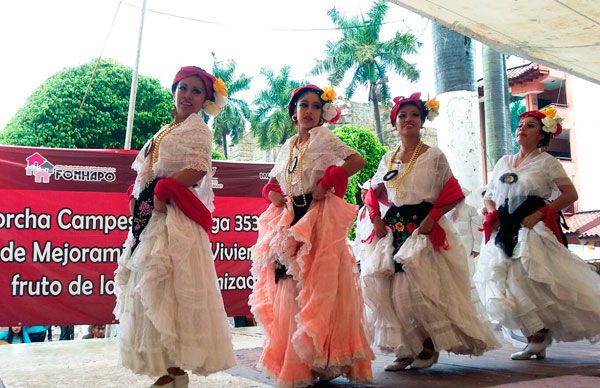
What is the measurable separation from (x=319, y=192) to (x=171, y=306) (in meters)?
1.08

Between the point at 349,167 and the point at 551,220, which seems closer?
the point at 349,167

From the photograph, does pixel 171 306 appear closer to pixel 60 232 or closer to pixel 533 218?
pixel 533 218

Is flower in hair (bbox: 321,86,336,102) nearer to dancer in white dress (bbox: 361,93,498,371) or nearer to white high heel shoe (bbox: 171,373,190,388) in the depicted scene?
dancer in white dress (bbox: 361,93,498,371)

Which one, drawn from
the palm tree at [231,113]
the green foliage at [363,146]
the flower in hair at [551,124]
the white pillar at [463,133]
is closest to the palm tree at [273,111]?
the palm tree at [231,113]

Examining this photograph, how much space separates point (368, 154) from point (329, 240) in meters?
19.7

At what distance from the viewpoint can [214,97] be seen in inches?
145

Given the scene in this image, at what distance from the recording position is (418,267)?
13.2 feet

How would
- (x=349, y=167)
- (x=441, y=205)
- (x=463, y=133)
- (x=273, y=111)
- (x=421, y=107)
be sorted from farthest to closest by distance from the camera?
(x=273, y=111) < (x=463, y=133) < (x=421, y=107) < (x=441, y=205) < (x=349, y=167)

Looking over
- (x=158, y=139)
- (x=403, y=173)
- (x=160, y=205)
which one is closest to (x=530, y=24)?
(x=403, y=173)

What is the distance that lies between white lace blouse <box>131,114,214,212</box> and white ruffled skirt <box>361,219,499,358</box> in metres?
1.45

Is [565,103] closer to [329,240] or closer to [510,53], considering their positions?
[510,53]

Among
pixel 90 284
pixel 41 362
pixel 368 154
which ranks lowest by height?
pixel 41 362

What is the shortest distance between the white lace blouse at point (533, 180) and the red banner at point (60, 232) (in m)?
4.12

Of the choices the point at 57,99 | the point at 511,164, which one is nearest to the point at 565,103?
the point at 57,99
